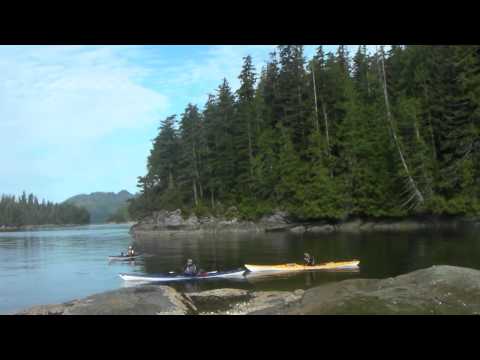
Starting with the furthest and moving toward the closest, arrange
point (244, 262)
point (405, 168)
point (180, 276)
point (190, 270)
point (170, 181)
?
point (170, 181) → point (405, 168) → point (244, 262) → point (190, 270) → point (180, 276)

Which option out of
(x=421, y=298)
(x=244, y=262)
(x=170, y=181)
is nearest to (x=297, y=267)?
(x=244, y=262)

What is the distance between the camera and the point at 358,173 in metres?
65.6

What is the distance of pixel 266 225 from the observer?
72.8m

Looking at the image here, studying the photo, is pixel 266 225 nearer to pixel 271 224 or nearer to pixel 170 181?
pixel 271 224

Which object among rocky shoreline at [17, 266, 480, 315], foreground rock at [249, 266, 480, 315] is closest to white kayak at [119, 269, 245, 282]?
rocky shoreline at [17, 266, 480, 315]

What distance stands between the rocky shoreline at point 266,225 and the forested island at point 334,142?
130 cm

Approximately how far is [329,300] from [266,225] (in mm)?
59045

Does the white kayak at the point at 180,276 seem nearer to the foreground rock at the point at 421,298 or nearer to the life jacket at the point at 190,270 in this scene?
the life jacket at the point at 190,270

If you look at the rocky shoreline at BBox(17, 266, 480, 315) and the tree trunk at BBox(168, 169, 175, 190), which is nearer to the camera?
the rocky shoreline at BBox(17, 266, 480, 315)

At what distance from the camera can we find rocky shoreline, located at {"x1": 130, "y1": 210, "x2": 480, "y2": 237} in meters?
58.8

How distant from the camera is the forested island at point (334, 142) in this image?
55.7 m

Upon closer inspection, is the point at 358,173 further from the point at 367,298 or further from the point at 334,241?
the point at 367,298

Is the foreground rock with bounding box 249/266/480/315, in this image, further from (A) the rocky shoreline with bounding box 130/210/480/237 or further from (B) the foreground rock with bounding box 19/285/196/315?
(A) the rocky shoreline with bounding box 130/210/480/237

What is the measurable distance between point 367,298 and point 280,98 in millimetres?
72133
